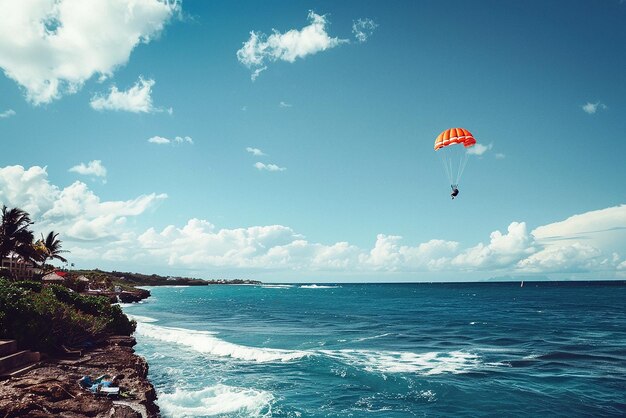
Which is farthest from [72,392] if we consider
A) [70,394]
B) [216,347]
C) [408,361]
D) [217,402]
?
[408,361]

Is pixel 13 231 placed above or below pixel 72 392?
above

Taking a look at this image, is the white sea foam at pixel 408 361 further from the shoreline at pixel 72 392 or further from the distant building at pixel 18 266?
the distant building at pixel 18 266

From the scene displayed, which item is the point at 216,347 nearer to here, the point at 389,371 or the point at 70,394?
the point at 389,371

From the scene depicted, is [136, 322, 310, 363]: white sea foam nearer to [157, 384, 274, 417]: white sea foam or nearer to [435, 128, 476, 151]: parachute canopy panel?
[157, 384, 274, 417]: white sea foam

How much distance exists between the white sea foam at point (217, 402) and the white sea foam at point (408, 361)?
33.3 ft

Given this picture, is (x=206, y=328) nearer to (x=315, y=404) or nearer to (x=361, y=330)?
(x=361, y=330)

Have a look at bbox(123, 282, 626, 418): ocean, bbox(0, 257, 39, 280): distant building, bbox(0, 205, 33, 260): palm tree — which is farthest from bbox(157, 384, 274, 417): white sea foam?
bbox(0, 257, 39, 280): distant building

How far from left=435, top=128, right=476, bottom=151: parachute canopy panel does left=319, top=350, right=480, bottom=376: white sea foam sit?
700 inches

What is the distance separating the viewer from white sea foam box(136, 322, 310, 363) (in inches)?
1376

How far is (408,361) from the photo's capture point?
3294 centimetres

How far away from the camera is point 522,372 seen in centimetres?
2922

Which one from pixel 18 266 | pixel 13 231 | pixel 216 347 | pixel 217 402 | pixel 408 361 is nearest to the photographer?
pixel 217 402

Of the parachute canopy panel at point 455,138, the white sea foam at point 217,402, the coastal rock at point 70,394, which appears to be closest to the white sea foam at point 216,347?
the white sea foam at point 217,402

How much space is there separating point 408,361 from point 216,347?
18754mm
